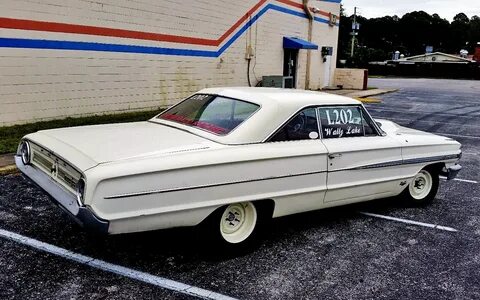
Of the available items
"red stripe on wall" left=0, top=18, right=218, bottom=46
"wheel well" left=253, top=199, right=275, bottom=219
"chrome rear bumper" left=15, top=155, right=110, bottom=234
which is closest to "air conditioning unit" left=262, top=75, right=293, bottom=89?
"red stripe on wall" left=0, top=18, right=218, bottom=46

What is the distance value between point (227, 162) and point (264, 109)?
2.62 ft

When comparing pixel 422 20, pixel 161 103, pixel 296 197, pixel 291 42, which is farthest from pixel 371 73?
pixel 422 20

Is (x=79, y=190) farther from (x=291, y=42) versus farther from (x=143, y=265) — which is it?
(x=291, y=42)

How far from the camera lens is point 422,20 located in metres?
102

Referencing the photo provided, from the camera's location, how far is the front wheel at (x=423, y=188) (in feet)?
18.7

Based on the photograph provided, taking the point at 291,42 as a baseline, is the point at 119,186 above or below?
below

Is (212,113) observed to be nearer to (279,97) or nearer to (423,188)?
(279,97)

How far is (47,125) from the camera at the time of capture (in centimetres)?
923

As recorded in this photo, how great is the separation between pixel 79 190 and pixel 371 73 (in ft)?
172

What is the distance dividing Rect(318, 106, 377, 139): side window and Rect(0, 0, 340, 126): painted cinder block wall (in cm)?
690

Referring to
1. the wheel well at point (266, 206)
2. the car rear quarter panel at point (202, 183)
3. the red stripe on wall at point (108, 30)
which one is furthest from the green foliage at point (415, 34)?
the wheel well at point (266, 206)

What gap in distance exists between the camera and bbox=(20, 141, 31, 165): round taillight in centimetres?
425

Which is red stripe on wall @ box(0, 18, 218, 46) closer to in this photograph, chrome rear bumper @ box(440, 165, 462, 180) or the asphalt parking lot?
the asphalt parking lot

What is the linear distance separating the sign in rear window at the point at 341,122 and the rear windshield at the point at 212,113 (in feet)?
2.57
